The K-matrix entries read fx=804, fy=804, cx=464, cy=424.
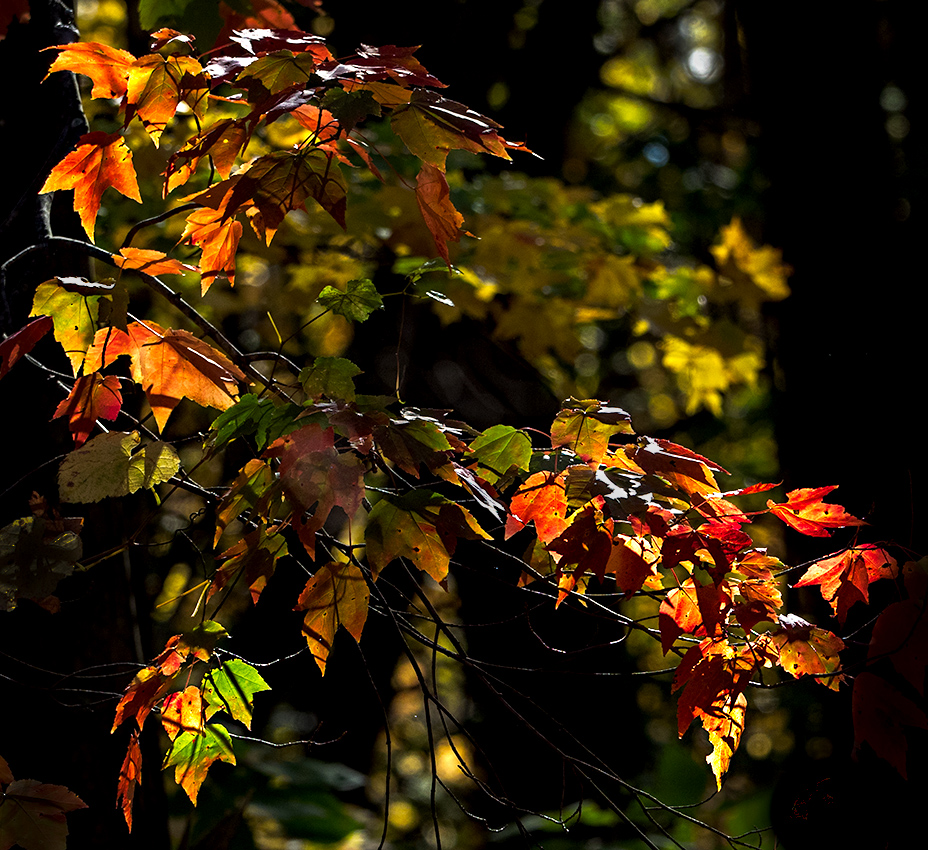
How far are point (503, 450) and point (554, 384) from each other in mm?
3383

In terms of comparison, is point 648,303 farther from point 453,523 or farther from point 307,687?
point 307,687

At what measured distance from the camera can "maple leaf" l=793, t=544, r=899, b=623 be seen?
1.21 metres

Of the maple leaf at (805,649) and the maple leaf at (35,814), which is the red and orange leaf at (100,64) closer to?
the maple leaf at (35,814)

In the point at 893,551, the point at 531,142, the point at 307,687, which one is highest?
the point at 893,551

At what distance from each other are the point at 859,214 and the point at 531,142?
251 cm

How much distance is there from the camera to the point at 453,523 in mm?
1106

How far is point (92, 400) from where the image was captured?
1241 millimetres

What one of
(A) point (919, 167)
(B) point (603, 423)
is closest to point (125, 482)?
(B) point (603, 423)

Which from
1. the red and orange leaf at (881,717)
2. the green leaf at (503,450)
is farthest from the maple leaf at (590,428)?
the red and orange leaf at (881,717)

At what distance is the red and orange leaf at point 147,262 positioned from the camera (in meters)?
1.20

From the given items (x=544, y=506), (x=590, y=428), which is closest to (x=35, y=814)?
(x=544, y=506)

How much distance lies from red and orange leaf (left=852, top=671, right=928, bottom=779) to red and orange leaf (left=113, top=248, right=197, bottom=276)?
119cm

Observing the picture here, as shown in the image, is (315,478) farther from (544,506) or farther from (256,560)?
(544,506)

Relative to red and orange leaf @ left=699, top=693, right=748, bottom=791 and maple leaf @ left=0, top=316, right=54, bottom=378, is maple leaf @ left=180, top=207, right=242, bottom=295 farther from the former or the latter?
red and orange leaf @ left=699, top=693, right=748, bottom=791
